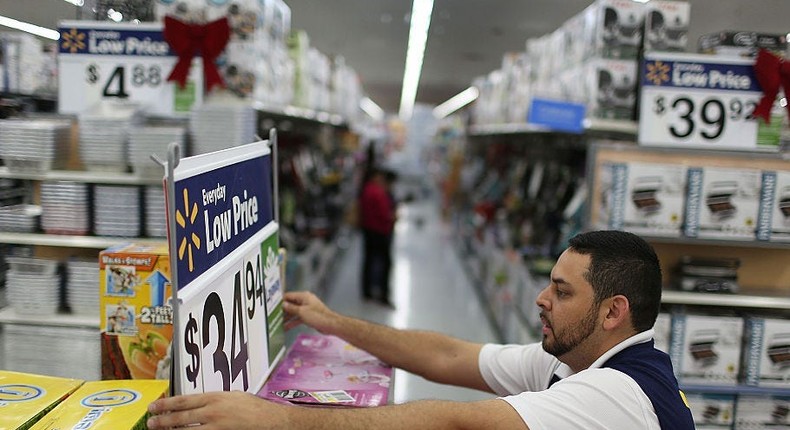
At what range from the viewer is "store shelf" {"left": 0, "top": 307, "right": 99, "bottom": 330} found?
2.78 metres

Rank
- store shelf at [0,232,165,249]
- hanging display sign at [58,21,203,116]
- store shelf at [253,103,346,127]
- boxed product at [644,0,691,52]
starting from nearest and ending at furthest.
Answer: store shelf at [0,232,165,249] < hanging display sign at [58,21,203,116] < boxed product at [644,0,691,52] < store shelf at [253,103,346,127]

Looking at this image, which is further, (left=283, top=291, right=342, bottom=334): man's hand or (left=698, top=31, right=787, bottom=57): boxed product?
(left=698, top=31, right=787, bottom=57): boxed product

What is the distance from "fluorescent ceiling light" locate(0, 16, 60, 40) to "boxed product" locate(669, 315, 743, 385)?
3036mm

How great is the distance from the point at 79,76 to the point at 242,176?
183 cm

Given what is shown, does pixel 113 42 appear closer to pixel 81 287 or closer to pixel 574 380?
pixel 81 287

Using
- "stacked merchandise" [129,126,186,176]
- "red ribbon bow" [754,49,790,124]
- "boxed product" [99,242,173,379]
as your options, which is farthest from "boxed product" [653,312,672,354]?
"stacked merchandise" [129,126,186,176]

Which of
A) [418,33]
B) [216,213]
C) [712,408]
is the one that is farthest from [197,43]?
[418,33]

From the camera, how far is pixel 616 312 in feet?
5.63

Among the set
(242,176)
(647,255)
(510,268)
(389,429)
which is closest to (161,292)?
(242,176)

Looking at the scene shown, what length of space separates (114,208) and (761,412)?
3.28 metres

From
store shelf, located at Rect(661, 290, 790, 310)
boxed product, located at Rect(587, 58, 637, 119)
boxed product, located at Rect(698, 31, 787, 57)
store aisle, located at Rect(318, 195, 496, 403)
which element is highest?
boxed product, located at Rect(698, 31, 787, 57)

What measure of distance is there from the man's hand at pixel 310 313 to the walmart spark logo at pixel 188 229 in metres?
1.01

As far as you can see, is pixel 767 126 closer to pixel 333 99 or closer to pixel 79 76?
pixel 79 76

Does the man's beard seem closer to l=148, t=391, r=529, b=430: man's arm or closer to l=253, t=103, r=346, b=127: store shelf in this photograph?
l=148, t=391, r=529, b=430: man's arm
